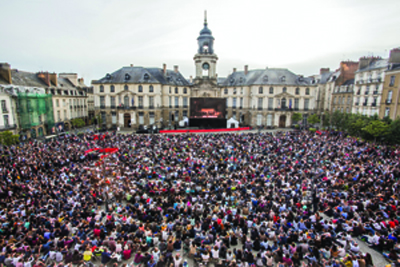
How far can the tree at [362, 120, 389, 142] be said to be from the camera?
26305 mm

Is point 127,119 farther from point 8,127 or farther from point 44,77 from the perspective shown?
point 8,127

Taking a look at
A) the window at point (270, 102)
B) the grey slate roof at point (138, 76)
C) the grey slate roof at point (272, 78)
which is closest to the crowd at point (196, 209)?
the grey slate roof at point (138, 76)

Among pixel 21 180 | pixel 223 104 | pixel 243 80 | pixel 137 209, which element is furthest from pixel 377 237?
pixel 243 80

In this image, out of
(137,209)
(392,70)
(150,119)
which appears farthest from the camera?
(150,119)

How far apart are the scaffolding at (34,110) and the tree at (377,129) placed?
47.7m

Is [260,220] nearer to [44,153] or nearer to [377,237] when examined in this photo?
[377,237]

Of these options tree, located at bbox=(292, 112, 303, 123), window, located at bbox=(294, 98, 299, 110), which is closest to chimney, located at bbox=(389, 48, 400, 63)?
tree, located at bbox=(292, 112, 303, 123)

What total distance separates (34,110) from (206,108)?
28.4m

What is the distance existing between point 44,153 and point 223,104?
29.3 metres

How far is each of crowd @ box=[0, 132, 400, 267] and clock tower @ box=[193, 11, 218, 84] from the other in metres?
31.8

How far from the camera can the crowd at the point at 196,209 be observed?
901 centimetres

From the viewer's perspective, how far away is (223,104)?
41.8 meters

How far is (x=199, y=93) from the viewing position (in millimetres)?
50375

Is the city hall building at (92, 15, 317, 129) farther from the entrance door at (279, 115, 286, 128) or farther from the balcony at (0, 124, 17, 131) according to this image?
the balcony at (0, 124, 17, 131)
